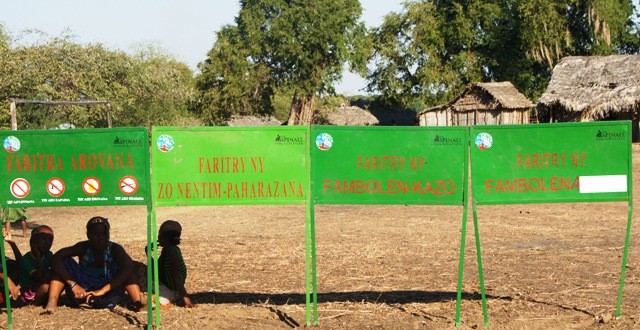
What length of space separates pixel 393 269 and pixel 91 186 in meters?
4.30

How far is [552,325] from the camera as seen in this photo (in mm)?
7953

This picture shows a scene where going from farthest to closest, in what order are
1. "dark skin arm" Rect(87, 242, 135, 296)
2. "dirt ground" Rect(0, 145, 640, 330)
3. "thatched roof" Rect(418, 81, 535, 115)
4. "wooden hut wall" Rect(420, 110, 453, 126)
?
"wooden hut wall" Rect(420, 110, 453, 126) < "thatched roof" Rect(418, 81, 535, 115) < "dark skin arm" Rect(87, 242, 135, 296) < "dirt ground" Rect(0, 145, 640, 330)

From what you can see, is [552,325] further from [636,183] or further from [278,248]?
[636,183]

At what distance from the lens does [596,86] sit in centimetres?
3791

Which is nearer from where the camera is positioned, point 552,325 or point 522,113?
point 552,325

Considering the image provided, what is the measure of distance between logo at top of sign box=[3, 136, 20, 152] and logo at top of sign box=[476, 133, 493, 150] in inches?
156

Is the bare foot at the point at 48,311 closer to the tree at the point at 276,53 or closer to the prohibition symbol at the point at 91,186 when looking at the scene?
the prohibition symbol at the point at 91,186

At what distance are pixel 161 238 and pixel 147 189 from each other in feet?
3.63

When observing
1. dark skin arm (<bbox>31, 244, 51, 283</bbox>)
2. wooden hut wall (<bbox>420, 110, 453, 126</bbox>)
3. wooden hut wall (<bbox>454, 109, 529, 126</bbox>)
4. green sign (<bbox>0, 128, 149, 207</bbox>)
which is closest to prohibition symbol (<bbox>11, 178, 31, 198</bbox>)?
green sign (<bbox>0, 128, 149, 207</bbox>)

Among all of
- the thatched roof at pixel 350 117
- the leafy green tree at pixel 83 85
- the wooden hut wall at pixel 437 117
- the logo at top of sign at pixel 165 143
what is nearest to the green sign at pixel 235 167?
the logo at top of sign at pixel 165 143

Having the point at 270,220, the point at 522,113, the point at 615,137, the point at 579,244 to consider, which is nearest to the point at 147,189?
the point at 615,137

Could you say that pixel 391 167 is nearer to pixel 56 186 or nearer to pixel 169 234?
pixel 169 234

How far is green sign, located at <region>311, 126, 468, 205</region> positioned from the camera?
7859 millimetres

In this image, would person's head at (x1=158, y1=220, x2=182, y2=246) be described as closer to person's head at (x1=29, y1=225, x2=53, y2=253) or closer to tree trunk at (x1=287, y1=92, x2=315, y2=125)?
person's head at (x1=29, y1=225, x2=53, y2=253)
